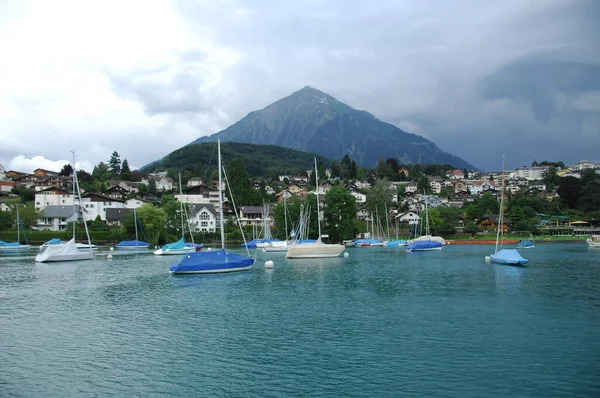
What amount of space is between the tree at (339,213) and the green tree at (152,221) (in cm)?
4132

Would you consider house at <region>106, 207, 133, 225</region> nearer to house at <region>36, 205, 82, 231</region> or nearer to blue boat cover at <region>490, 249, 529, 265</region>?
house at <region>36, 205, 82, 231</region>

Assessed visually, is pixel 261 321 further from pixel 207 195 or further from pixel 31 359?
pixel 207 195

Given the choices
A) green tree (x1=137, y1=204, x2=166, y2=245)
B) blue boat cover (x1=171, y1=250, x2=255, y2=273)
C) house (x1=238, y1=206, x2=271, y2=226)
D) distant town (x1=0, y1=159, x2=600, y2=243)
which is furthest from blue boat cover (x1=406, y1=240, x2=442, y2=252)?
house (x1=238, y1=206, x2=271, y2=226)

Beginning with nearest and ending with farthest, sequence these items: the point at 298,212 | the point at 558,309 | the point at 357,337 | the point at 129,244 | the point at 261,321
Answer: the point at 357,337, the point at 261,321, the point at 558,309, the point at 129,244, the point at 298,212

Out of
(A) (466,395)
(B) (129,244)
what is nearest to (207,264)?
(A) (466,395)

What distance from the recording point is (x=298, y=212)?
119 metres

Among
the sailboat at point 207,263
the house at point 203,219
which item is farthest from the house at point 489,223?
the sailboat at point 207,263

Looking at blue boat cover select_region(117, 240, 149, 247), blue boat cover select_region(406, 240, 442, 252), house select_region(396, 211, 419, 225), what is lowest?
blue boat cover select_region(406, 240, 442, 252)

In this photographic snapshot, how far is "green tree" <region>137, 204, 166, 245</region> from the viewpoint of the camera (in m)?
106

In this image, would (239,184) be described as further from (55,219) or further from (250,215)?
(55,219)

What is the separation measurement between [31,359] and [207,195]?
151415 millimetres

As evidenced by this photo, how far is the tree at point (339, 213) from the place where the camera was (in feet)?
379

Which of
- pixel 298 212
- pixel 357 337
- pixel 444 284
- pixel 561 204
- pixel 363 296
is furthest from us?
pixel 561 204

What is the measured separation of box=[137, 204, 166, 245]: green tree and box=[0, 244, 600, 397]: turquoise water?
61846 millimetres
